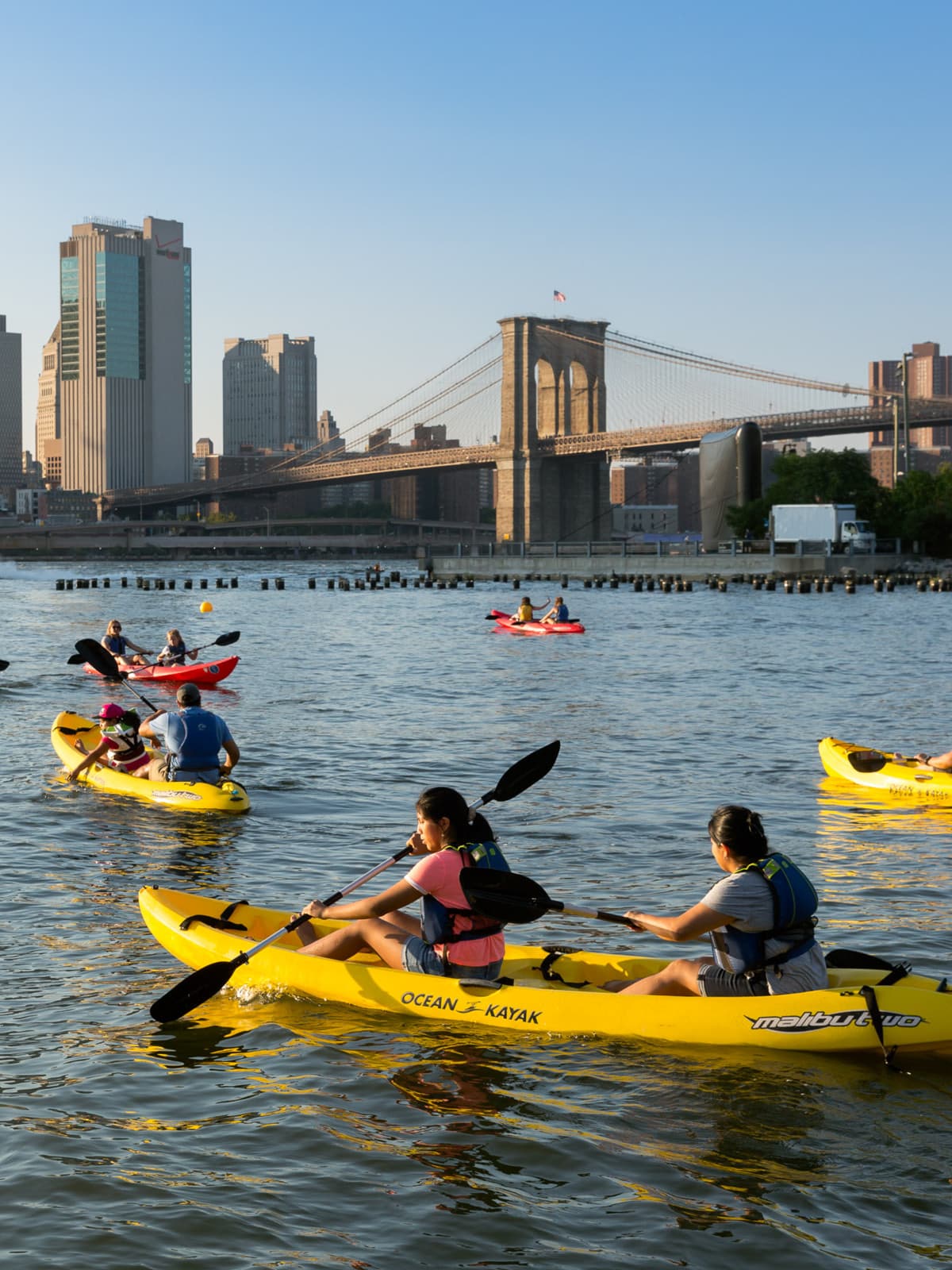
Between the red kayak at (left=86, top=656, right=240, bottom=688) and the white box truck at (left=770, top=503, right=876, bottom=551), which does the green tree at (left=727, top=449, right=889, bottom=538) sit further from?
the red kayak at (left=86, top=656, right=240, bottom=688)

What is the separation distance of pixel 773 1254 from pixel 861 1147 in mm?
1079

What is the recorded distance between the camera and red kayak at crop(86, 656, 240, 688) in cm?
2658

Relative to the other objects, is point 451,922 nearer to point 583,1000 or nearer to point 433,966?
point 433,966

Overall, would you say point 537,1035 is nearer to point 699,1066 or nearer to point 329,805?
point 699,1066

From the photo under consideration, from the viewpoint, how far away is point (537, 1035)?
25.1 feet

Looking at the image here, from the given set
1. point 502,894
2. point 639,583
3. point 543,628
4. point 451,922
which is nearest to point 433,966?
point 451,922

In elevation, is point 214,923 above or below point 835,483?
below

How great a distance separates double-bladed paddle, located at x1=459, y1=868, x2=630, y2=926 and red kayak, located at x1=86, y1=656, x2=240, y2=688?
64.5ft

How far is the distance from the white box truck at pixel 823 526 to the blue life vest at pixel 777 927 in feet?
223

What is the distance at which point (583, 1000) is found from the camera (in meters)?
7.57

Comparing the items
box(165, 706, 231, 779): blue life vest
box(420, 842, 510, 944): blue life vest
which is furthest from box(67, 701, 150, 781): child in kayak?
box(420, 842, 510, 944): blue life vest

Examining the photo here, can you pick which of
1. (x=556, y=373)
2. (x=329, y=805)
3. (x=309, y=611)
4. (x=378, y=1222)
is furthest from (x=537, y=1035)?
(x=556, y=373)

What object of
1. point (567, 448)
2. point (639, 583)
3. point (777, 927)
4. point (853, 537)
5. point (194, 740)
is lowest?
point (777, 927)

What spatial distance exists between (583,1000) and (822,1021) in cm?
120
